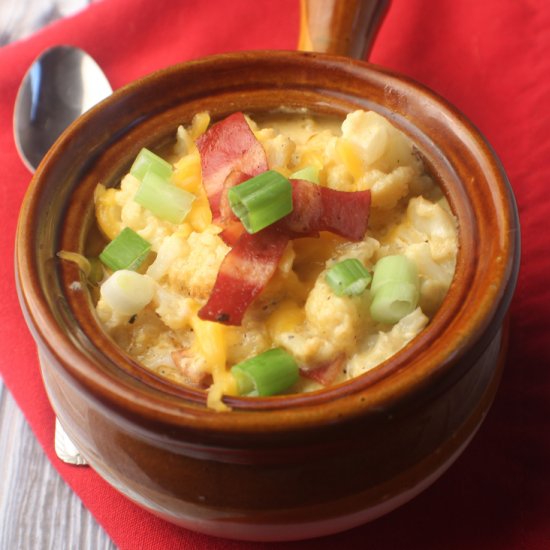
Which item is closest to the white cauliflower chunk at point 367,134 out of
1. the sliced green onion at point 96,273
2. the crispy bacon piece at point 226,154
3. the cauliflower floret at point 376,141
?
the cauliflower floret at point 376,141

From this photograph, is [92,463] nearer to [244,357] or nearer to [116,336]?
[116,336]

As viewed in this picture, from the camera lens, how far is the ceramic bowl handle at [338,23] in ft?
7.56

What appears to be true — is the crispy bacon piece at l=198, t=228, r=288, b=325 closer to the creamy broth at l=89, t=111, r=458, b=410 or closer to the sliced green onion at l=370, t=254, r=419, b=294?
the creamy broth at l=89, t=111, r=458, b=410

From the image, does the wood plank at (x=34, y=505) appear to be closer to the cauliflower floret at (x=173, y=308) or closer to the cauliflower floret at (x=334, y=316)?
the cauliflower floret at (x=173, y=308)

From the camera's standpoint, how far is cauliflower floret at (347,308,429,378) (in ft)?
5.37

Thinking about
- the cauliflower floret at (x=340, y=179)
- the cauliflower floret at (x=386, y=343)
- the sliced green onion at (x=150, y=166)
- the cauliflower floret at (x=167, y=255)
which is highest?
the sliced green onion at (x=150, y=166)

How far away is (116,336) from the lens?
69.7 inches

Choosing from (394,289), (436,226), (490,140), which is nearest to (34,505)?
(394,289)

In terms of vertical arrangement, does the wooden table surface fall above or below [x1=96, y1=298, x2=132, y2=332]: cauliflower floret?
below

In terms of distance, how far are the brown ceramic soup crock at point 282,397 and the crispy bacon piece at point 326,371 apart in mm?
122

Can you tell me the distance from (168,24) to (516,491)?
207 cm

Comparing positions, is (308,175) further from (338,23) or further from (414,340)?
(338,23)

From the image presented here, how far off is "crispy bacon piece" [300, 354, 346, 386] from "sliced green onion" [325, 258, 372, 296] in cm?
14

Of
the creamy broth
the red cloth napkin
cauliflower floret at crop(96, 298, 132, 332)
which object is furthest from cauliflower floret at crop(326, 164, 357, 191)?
the red cloth napkin
